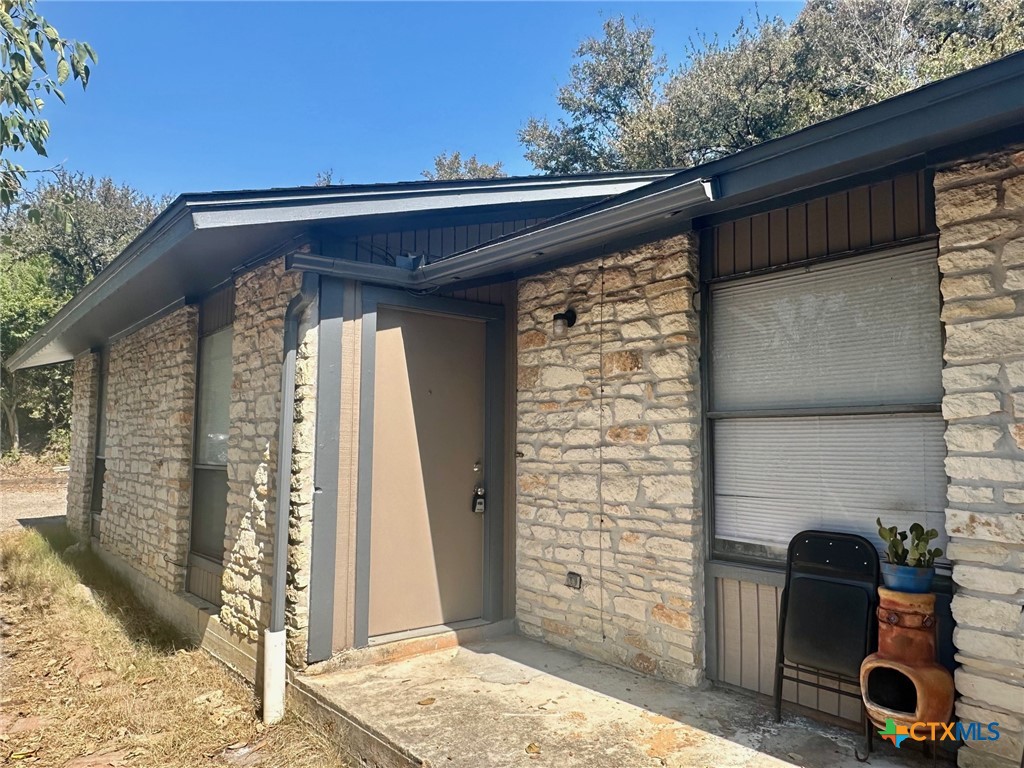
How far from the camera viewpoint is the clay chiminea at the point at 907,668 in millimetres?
2625

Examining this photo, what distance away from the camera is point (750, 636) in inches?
139

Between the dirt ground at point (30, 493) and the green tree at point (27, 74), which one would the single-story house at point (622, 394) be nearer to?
the green tree at point (27, 74)

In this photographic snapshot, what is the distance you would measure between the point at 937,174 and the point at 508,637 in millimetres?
3772

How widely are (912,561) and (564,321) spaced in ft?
7.77

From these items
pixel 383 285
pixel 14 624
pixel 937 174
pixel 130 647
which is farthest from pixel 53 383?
pixel 937 174

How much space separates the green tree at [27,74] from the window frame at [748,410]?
326 centimetres

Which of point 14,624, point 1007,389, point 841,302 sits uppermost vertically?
point 841,302

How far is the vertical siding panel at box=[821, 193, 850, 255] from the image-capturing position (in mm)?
3232

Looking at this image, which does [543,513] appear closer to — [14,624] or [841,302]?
[841,302]

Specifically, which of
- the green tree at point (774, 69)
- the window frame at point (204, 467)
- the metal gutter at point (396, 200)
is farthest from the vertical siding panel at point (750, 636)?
the green tree at point (774, 69)

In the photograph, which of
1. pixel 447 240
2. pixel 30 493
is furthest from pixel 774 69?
pixel 30 493

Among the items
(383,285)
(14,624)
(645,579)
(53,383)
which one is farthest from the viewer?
(53,383)

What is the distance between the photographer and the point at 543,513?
4.54 meters

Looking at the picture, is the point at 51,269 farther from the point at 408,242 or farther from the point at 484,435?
the point at 484,435
